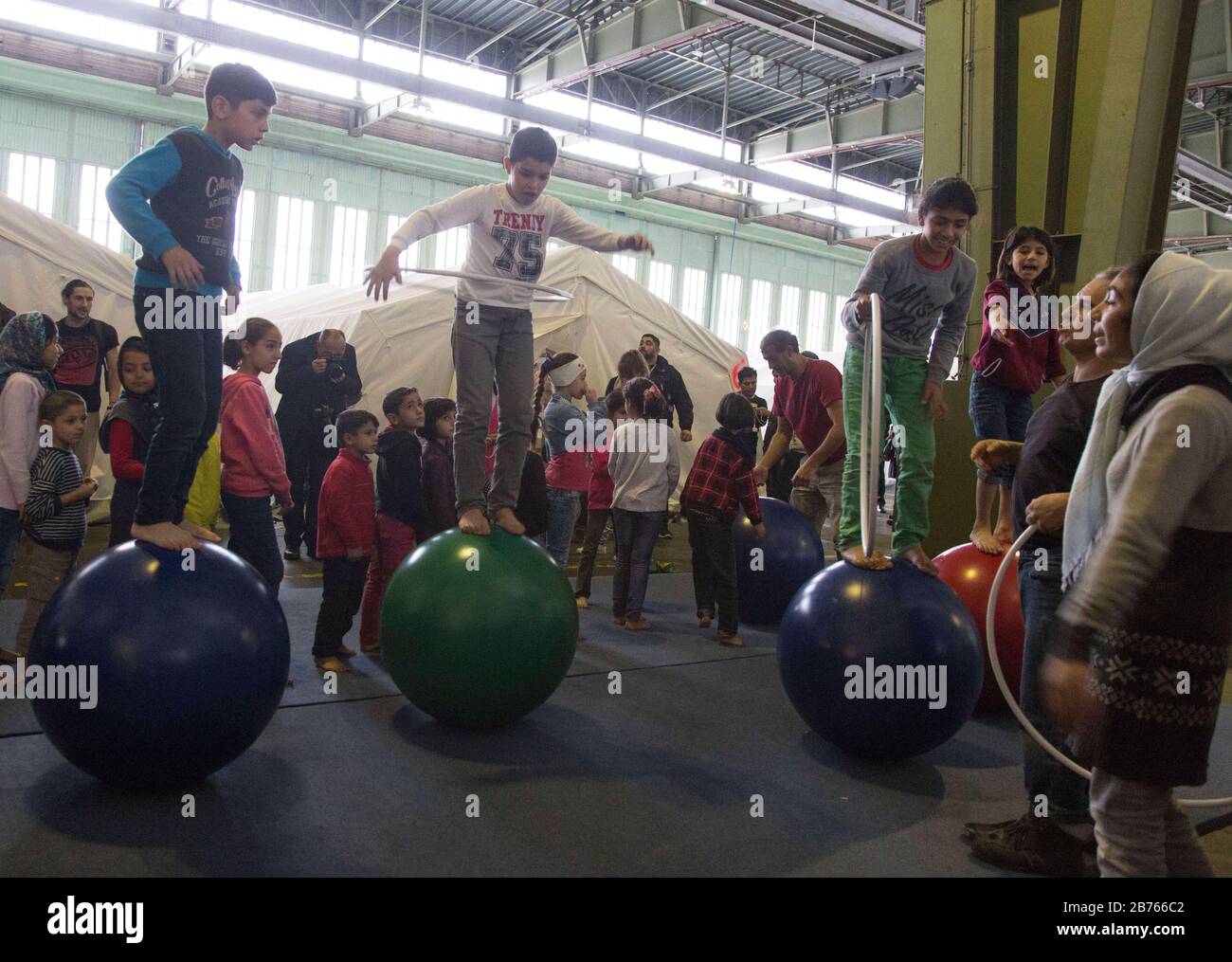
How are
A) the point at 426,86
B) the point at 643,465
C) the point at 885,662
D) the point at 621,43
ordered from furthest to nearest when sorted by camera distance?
the point at 621,43 → the point at 426,86 → the point at 643,465 → the point at 885,662

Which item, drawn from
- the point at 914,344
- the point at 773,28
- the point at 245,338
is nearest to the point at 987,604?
the point at 914,344

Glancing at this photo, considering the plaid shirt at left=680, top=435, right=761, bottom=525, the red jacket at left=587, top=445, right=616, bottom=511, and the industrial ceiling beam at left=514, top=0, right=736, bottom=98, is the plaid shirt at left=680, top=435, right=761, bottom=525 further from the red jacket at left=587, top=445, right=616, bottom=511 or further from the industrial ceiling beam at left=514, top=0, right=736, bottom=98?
the industrial ceiling beam at left=514, top=0, right=736, bottom=98

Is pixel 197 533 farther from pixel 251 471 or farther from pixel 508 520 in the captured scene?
pixel 508 520

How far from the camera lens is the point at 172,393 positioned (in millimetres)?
3721

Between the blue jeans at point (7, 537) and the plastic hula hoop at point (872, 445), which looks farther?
the blue jeans at point (7, 537)

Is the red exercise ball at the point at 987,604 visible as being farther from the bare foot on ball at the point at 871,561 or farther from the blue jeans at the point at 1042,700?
the blue jeans at the point at 1042,700

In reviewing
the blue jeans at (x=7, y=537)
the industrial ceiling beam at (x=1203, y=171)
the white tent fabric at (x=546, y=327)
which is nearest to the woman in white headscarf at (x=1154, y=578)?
the blue jeans at (x=7, y=537)

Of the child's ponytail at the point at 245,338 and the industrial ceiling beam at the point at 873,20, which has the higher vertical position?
the industrial ceiling beam at the point at 873,20

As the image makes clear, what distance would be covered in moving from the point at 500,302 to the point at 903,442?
2.20 meters

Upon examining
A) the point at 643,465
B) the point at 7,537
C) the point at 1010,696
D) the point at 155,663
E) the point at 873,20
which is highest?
the point at 873,20

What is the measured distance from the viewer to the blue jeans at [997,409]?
5.40 meters
